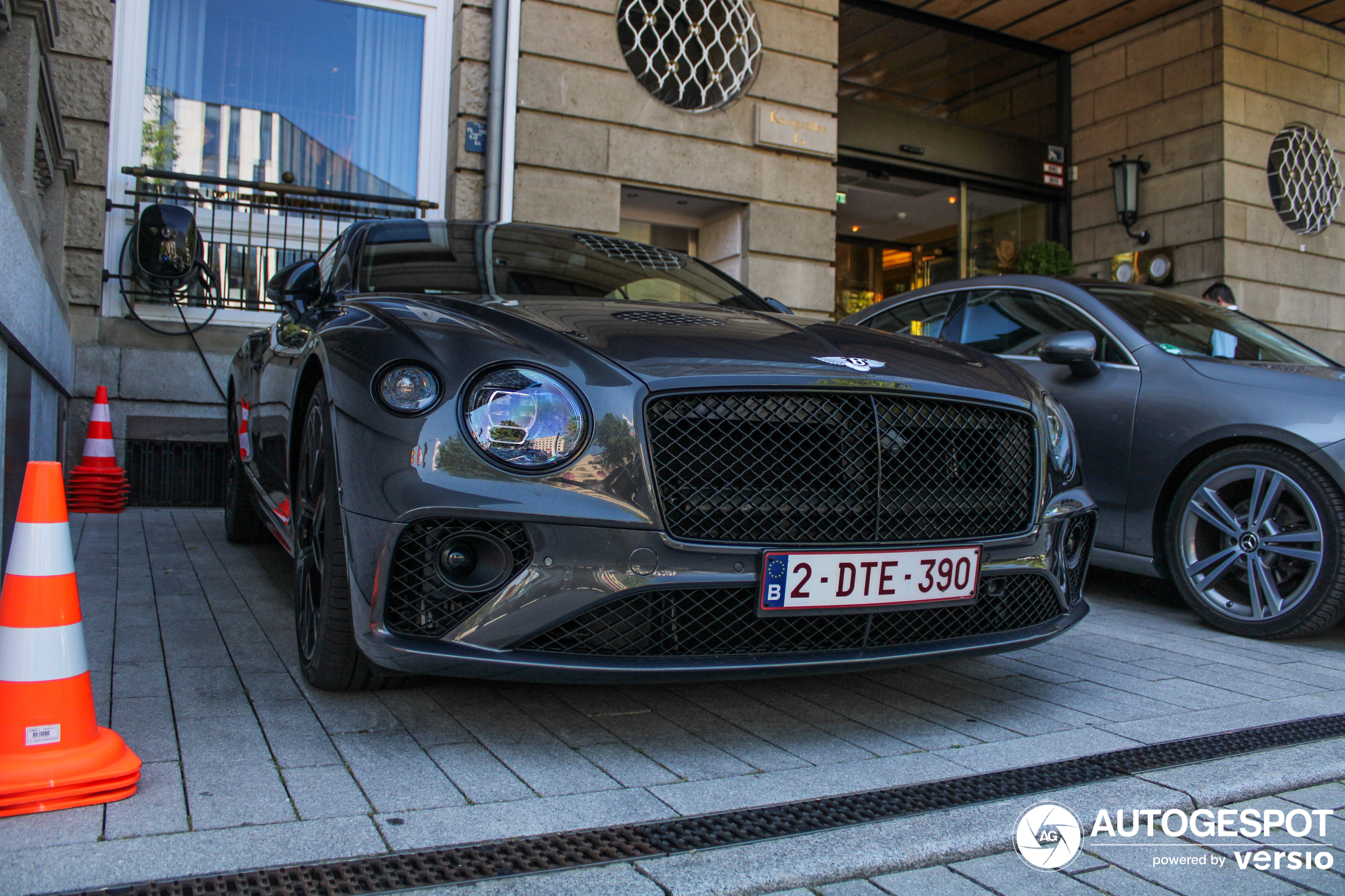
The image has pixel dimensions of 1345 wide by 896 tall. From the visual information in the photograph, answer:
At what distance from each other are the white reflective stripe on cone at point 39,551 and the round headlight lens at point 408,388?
67 cm

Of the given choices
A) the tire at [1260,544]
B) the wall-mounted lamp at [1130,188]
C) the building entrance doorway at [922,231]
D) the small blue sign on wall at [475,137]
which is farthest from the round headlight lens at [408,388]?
the wall-mounted lamp at [1130,188]

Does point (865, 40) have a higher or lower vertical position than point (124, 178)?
higher

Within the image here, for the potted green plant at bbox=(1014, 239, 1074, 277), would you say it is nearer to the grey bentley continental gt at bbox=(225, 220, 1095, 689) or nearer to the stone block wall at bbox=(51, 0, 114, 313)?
the stone block wall at bbox=(51, 0, 114, 313)

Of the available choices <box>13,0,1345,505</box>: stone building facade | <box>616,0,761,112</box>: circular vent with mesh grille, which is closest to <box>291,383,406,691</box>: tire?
<box>13,0,1345,505</box>: stone building facade

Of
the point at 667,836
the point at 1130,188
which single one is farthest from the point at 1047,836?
the point at 1130,188

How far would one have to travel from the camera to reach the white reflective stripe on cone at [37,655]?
6.54 ft

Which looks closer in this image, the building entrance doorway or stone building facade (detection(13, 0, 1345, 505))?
stone building facade (detection(13, 0, 1345, 505))

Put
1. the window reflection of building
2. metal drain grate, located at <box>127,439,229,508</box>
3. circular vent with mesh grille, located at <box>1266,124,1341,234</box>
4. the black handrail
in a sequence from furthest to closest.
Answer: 1. circular vent with mesh grille, located at <box>1266,124,1341,234</box>
2. the window reflection of building
3. the black handrail
4. metal drain grate, located at <box>127,439,229,508</box>

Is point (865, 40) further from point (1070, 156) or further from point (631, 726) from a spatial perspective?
point (631, 726)

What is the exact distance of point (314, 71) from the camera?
846 cm

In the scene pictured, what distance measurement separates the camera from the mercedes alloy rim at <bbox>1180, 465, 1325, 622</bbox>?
3.68 m

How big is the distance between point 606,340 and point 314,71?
23.8ft

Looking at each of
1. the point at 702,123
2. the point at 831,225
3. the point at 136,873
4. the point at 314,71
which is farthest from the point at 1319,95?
the point at 136,873

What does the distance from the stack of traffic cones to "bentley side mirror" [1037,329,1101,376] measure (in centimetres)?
552
